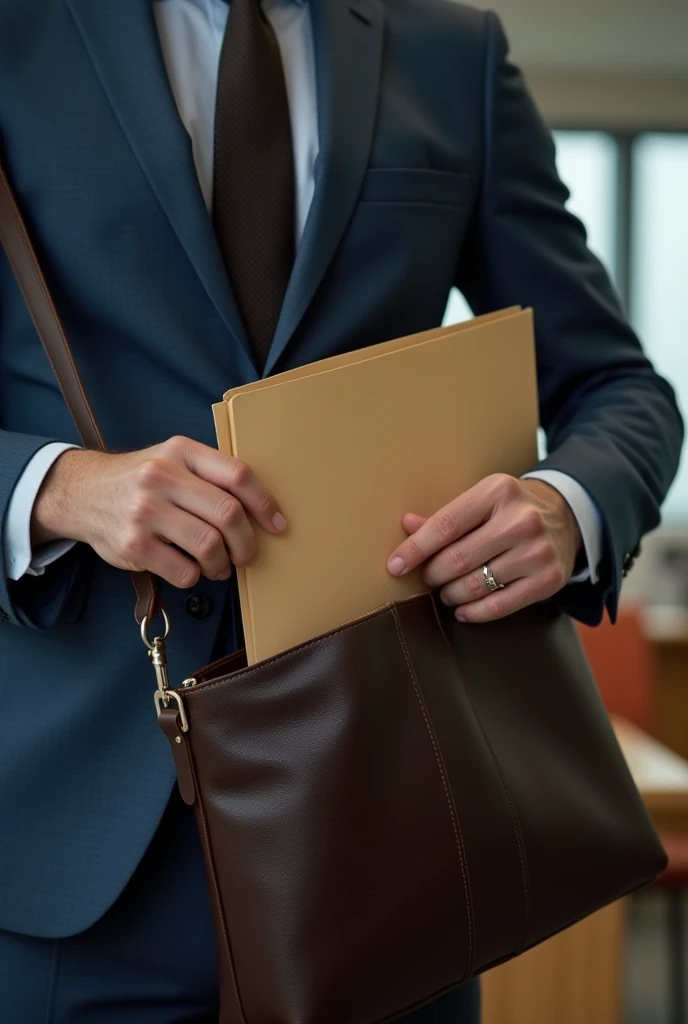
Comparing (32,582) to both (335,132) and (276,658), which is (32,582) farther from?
(335,132)

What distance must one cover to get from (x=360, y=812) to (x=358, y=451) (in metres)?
0.27

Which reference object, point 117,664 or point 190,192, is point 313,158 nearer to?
point 190,192

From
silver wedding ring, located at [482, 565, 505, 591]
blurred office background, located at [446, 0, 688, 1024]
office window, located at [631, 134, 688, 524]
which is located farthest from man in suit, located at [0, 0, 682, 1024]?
office window, located at [631, 134, 688, 524]

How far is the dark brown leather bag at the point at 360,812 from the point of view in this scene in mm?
780

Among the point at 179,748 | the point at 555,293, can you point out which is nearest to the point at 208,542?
the point at 179,748

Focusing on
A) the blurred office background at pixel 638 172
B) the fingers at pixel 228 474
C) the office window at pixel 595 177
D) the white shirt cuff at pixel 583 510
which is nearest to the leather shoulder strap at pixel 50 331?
the fingers at pixel 228 474

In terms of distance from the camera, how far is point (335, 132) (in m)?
0.98

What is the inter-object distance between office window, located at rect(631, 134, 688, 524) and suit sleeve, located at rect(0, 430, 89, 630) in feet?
20.1

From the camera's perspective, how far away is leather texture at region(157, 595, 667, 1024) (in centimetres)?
78

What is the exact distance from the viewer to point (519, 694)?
937mm

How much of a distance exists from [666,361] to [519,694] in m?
6.31

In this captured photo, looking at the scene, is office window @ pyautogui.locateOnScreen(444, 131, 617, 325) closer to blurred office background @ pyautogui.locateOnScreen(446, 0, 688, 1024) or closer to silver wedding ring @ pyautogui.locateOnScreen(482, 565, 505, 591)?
blurred office background @ pyautogui.locateOnScreen(446, 0, 688, 1024)

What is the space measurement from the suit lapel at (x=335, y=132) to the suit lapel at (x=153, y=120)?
2.4 inches

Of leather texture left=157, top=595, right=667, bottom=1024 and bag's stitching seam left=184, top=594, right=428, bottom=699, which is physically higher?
bag's stitching seam left=184, top=594, right=428, bottom=699
